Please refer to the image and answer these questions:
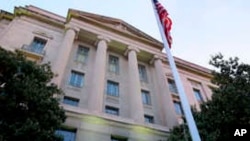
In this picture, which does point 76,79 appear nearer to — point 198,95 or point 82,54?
point 82,54

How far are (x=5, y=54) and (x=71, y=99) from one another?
8858mm

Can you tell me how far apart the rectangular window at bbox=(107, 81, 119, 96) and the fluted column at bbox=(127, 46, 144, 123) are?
1.49m

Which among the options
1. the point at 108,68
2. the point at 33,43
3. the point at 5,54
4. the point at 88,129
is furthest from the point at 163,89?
the point at 5,54

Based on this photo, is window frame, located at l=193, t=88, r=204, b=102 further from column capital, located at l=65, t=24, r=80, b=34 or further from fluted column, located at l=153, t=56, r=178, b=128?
column capital, located at l=65, t=24, r=80, b=34

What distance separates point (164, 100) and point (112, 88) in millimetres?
5055

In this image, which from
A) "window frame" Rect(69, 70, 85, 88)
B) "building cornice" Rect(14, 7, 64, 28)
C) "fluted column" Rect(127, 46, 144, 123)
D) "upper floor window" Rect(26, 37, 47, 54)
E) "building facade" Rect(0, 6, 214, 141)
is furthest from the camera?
"building cornice" Rect(14, 7, 64, 28)

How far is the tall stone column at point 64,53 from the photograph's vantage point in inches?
713

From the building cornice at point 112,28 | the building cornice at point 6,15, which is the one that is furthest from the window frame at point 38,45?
the building cornice at point 6,15

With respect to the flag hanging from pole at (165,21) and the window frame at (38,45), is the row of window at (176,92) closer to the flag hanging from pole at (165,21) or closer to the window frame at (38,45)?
the window frame at (38,45)

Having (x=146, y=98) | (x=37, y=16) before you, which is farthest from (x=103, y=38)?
(x=146, y=98)

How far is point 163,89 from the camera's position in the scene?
22.4m

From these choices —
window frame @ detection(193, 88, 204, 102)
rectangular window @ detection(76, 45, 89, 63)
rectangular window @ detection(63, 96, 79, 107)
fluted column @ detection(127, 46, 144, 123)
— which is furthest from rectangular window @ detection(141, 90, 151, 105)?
window frame @ detection(193, 88, 204, 102)

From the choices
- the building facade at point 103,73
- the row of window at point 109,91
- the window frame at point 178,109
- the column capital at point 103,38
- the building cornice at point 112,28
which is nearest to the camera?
the building facade at point 103,73

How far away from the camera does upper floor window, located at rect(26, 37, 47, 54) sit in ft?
69.0
